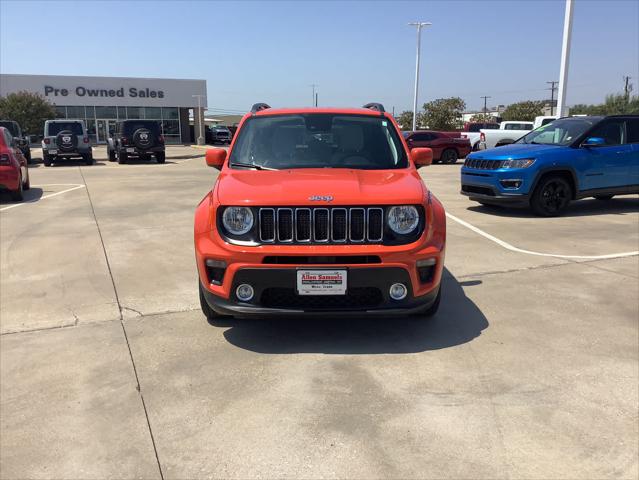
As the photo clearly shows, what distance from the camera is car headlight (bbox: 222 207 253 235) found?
11.9 ft

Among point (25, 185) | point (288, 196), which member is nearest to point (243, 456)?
point (288, 196)

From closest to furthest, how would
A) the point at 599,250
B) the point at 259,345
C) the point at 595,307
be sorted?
the point at 259,345 < the point at 595,307 < the point at 599,250

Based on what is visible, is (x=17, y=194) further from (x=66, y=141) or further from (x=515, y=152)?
(x=66, y=141)

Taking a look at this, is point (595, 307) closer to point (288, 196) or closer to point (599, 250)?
point (599, 250)

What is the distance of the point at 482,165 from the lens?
31.3 ft

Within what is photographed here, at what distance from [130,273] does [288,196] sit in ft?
9.87

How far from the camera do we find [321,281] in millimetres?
3514

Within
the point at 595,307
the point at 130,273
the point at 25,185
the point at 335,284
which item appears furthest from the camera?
the point at 25,185

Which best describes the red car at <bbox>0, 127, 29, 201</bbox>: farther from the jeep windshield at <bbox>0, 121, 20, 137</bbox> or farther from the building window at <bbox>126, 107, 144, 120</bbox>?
the building window at <bbox>126, 107, 144, 120</bbox>

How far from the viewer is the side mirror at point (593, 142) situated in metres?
8.99

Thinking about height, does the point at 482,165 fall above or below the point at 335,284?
above

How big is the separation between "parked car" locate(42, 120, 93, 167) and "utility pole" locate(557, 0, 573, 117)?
64.7ft

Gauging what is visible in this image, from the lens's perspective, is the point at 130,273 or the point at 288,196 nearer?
the point at 288,196

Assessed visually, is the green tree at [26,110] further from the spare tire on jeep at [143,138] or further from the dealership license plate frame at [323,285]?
the dealership license plate frame at [323,285]
